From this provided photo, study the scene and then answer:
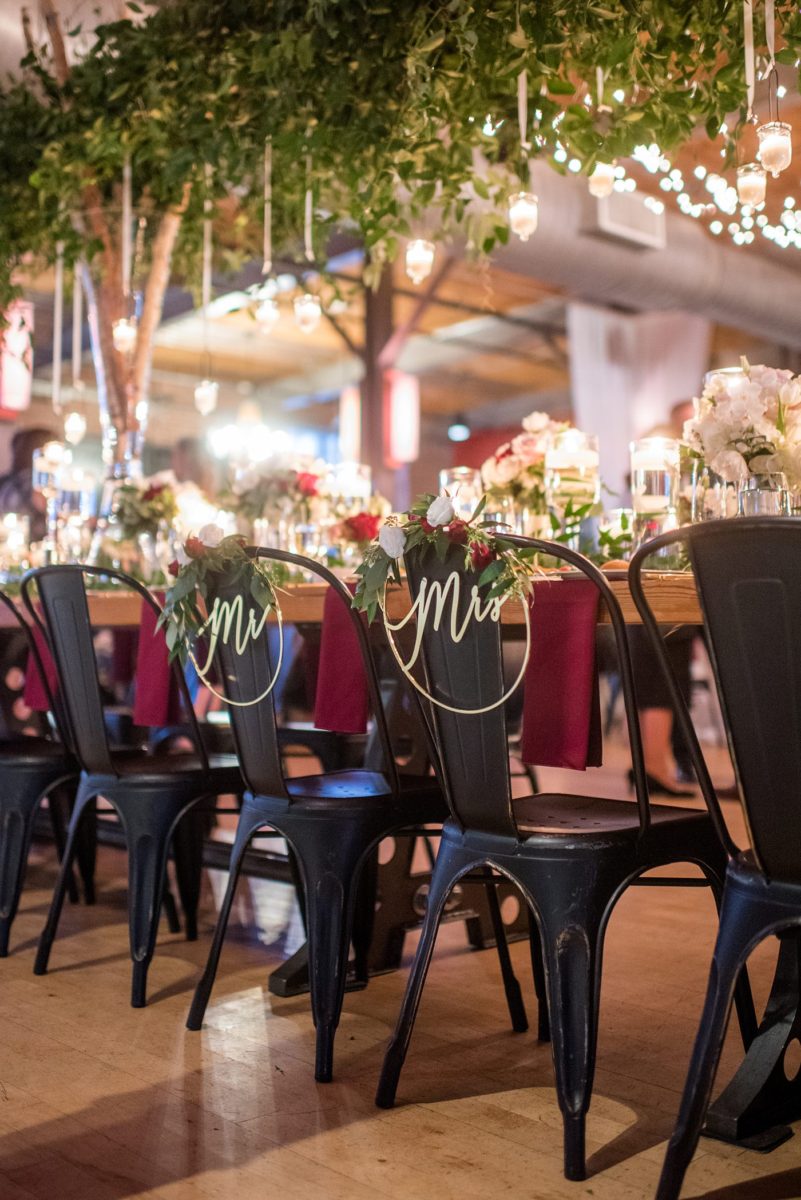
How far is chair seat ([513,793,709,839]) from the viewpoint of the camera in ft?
5.81

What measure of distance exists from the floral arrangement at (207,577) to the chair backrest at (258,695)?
0.02m

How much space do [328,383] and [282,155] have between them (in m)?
10.7

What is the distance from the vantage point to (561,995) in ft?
5.56

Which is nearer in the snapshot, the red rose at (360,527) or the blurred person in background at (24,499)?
the red rose at (360,527)

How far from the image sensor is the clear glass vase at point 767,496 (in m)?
2.09

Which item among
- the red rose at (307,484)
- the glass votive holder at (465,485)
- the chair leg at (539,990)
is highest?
the red rose at (307,484)

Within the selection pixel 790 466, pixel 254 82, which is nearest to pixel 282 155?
pixel 254 82

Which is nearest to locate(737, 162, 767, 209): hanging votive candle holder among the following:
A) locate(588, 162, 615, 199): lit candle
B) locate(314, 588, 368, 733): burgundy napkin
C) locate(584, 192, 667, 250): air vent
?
locate(588, 162, 615, 199): lit candle

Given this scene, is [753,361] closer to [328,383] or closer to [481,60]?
[328,383]

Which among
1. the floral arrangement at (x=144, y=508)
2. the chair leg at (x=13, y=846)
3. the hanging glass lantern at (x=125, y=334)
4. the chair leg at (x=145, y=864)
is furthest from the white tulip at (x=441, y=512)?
the hanging glass lantern at (x=125, y=334)

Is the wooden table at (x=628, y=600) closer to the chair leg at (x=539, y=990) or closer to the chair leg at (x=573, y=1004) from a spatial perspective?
the chair leg at (x=573, y=1004)

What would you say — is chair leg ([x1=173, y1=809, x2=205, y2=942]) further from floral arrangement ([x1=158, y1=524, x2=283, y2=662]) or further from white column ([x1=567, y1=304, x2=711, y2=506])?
white column ([x1=567, y1=304, x2=711, y2=506])

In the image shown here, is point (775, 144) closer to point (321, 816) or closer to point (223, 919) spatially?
point (321, 816)

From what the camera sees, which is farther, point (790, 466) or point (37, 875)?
point (37, 875)
